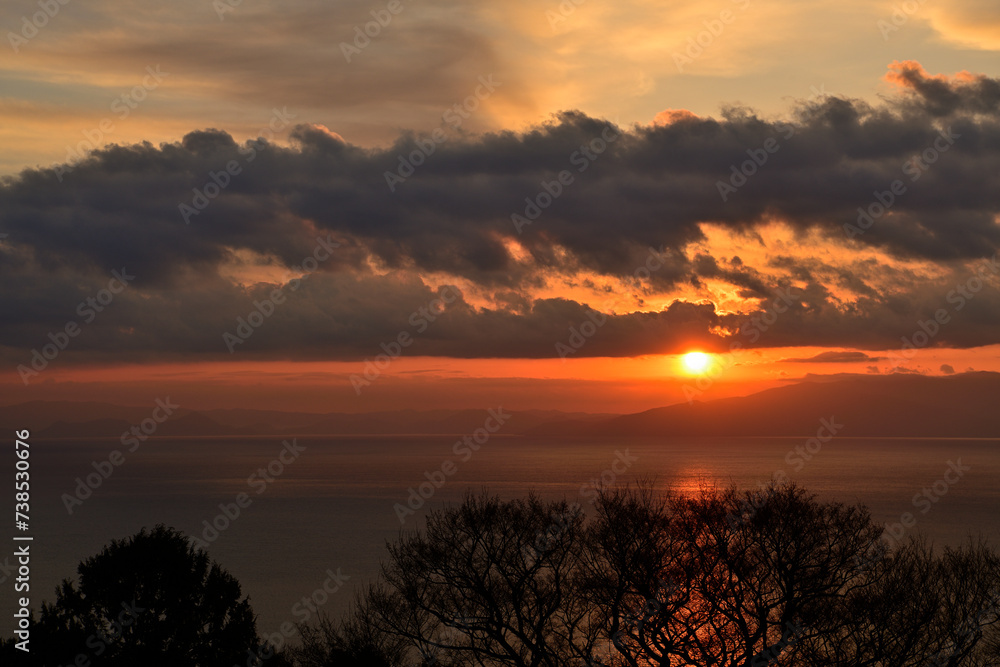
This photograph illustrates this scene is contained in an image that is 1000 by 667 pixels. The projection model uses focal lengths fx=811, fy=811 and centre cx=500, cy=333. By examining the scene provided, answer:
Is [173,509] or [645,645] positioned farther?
[173,509]

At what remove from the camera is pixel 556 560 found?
1061 inches

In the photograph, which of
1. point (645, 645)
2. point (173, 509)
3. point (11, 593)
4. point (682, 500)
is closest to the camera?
point (645, 645)

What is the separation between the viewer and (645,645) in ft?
76.4

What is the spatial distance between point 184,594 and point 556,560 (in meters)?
13.1

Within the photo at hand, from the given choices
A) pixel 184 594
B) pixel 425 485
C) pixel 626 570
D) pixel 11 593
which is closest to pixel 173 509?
pixel 425 485

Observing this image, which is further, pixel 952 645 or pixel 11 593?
pixel 11 593

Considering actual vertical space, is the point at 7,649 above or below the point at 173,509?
below

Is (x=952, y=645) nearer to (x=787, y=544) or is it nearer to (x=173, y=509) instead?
(x=787, y=544)

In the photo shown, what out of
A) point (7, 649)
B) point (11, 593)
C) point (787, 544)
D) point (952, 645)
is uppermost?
point (11, 593)

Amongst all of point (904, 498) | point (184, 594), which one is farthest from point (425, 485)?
point (184, 594)

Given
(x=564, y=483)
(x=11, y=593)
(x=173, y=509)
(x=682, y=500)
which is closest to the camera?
(x=682, y=500)

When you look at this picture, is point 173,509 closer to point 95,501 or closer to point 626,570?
point 95,501

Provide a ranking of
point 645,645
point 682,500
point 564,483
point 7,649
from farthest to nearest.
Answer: point 564,483 < point 682,500 < point 7,649 < point 645,645

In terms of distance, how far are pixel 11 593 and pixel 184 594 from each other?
57.8 metres
